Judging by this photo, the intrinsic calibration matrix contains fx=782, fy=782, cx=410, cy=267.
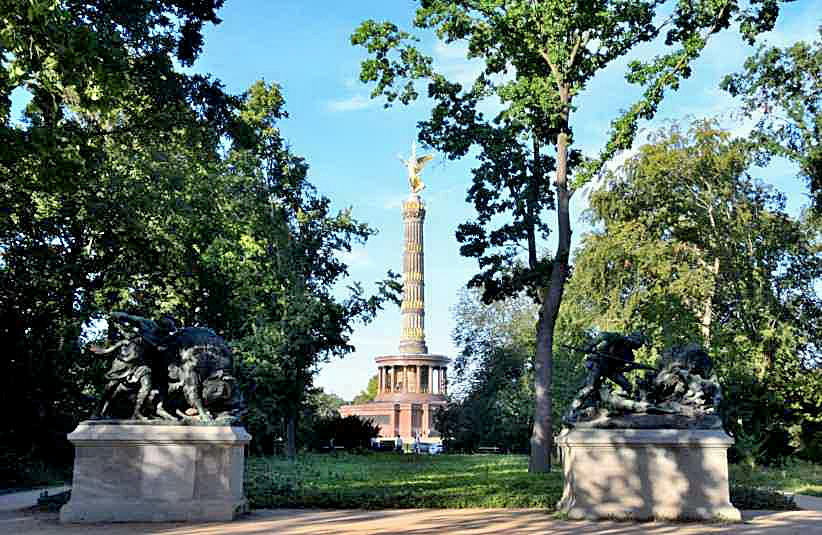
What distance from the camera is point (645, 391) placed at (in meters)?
12.4

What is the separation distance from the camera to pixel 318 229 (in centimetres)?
3453

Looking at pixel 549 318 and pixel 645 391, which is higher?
pixel 549 318

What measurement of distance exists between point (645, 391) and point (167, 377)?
24.5 feet

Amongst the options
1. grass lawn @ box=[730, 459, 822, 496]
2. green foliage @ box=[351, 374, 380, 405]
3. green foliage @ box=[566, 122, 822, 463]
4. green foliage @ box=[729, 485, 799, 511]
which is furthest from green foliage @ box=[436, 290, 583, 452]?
green foliage @ box=[351, 374, 380, 405]

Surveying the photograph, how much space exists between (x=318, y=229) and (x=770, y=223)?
18890 millimetres

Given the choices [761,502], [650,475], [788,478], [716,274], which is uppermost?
[716,274]

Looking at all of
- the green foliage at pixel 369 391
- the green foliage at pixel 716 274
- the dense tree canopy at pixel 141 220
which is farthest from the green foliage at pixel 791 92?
the green foliage at pixel 369 391

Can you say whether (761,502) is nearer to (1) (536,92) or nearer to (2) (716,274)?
(1) (536,92)

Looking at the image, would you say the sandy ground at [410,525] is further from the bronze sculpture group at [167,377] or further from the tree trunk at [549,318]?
the tree trunk at [549,318]

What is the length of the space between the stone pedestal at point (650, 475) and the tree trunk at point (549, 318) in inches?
290

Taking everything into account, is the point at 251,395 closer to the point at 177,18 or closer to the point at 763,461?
the point at 177,18

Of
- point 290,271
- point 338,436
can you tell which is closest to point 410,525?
point 290,271

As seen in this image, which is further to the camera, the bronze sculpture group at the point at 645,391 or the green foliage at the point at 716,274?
the green foliage at the point at 716,274

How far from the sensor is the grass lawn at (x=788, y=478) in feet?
59.9
